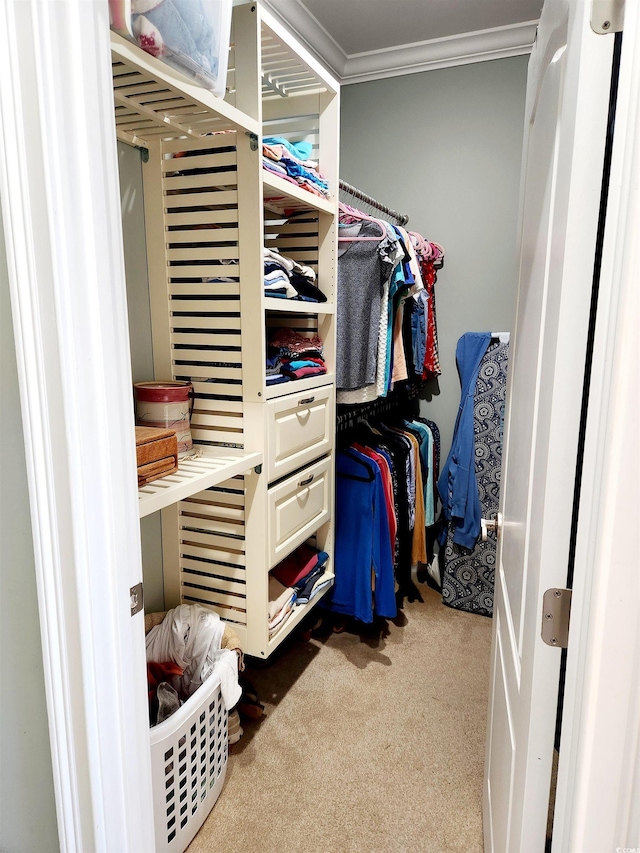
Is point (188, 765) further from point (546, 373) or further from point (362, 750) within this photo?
point (546, 373)

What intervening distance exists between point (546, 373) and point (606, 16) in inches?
16.8

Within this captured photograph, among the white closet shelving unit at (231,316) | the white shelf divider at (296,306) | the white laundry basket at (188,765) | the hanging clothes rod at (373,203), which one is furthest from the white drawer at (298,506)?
the hanging clothes rod at (373,203)

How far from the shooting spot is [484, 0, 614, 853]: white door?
65 cm

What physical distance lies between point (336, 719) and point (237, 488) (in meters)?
0.99

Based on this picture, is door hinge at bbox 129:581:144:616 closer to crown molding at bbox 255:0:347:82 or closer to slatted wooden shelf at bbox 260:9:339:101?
slatted wooden shelf at bbox 260:9:339:101

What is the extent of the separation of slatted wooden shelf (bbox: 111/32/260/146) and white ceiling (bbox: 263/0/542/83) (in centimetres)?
125

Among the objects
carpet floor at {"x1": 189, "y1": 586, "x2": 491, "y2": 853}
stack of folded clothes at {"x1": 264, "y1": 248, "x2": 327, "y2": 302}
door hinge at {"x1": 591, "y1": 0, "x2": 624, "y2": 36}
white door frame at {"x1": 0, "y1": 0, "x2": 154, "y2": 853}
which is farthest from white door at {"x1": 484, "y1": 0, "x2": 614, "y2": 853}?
stack of folded clothes at {"x1": 264, "y1": 248, "x2": 327, "y2": 302}

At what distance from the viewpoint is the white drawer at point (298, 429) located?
1.60 meters

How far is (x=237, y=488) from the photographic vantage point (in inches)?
64.8

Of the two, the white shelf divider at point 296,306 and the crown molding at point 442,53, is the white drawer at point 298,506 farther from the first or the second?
the crown molding at point 442,53

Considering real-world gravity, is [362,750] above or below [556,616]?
below

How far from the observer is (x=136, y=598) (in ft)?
3.05

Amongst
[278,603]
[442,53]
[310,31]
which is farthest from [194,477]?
[442,53]

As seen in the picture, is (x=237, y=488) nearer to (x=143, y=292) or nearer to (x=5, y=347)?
(x=143, y=292)
